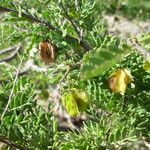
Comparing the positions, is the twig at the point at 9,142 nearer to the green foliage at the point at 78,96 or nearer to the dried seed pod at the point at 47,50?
the green foliage at the point at 78,96

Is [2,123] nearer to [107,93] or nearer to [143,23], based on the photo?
[107,93]

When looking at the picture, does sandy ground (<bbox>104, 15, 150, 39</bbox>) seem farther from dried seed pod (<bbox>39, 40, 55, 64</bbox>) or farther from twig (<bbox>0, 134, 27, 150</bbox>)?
twig (<bbox>0, 134, 27, 150</bbox>)

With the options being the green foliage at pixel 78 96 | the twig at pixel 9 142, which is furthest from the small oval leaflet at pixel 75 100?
the twig at pixel 9 142

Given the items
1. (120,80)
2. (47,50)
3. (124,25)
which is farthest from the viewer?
(124,25)

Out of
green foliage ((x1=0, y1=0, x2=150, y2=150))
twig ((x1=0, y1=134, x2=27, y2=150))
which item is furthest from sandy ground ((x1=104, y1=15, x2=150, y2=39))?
twig ((x1=0, y1=134, x2=27, y2=150))

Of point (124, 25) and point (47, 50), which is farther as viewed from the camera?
point (124, 25)

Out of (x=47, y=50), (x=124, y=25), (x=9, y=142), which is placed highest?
(x=124, y=25)

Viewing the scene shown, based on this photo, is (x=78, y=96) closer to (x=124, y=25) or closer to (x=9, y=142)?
(x=9, y=142)

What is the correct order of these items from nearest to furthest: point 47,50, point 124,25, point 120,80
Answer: point 120,80
point 47,50
point 124,25

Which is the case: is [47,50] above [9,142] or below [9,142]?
above

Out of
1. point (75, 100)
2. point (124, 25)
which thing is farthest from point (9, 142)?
point (124, 25)
